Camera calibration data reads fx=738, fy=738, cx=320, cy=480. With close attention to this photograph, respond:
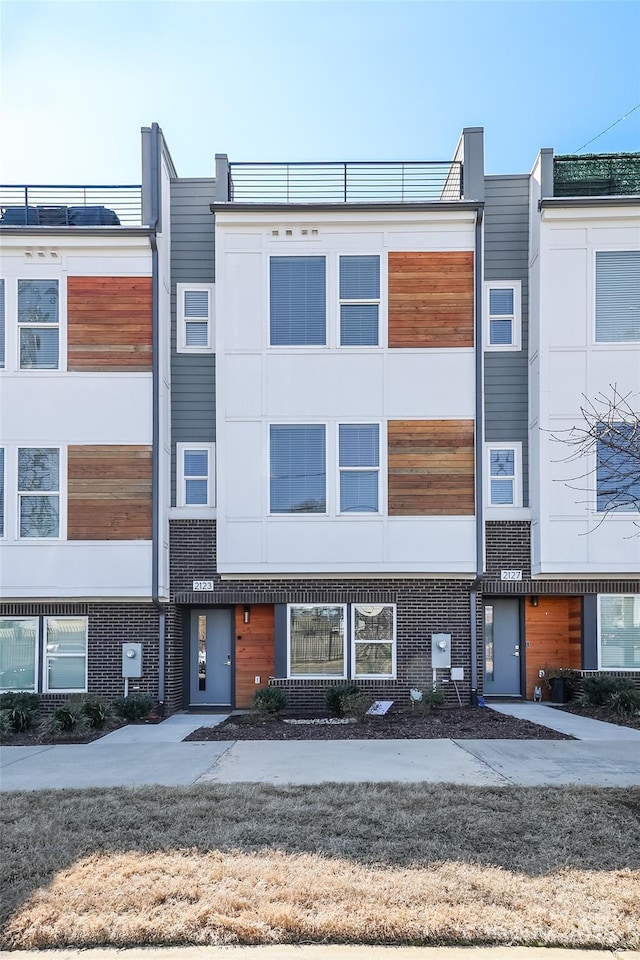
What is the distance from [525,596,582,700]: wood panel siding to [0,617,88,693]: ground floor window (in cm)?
837

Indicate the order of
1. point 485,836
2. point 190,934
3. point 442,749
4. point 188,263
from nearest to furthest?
1. point 190,934
2. point 485,836
3. point 442,749
4. point 188,263

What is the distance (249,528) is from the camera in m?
12.9

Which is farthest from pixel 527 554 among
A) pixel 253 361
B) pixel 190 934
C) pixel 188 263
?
pixel 190 934

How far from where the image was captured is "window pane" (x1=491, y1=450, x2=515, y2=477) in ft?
44.4

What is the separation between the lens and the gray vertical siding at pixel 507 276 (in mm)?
13570

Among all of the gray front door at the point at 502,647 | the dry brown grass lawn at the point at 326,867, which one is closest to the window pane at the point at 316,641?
the gray front door at the point at 502,647

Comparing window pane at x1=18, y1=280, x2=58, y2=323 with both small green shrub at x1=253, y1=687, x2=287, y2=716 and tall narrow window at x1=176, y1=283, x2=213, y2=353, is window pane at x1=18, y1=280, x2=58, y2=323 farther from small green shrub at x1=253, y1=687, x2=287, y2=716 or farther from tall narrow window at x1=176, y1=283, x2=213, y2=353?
small green shrub at x1=253, y1=687, x2=287, y2=716

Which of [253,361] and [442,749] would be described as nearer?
[442,749]

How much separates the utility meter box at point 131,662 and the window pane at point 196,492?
2.75 m

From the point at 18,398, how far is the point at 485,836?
35.1 ft

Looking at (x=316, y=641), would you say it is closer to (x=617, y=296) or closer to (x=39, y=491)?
(x=39, y=491)

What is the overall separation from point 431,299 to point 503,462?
323 centimetres

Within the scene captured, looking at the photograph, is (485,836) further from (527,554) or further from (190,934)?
(527,554)

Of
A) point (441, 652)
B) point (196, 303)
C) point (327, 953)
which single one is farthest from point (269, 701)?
point (327, 953)
